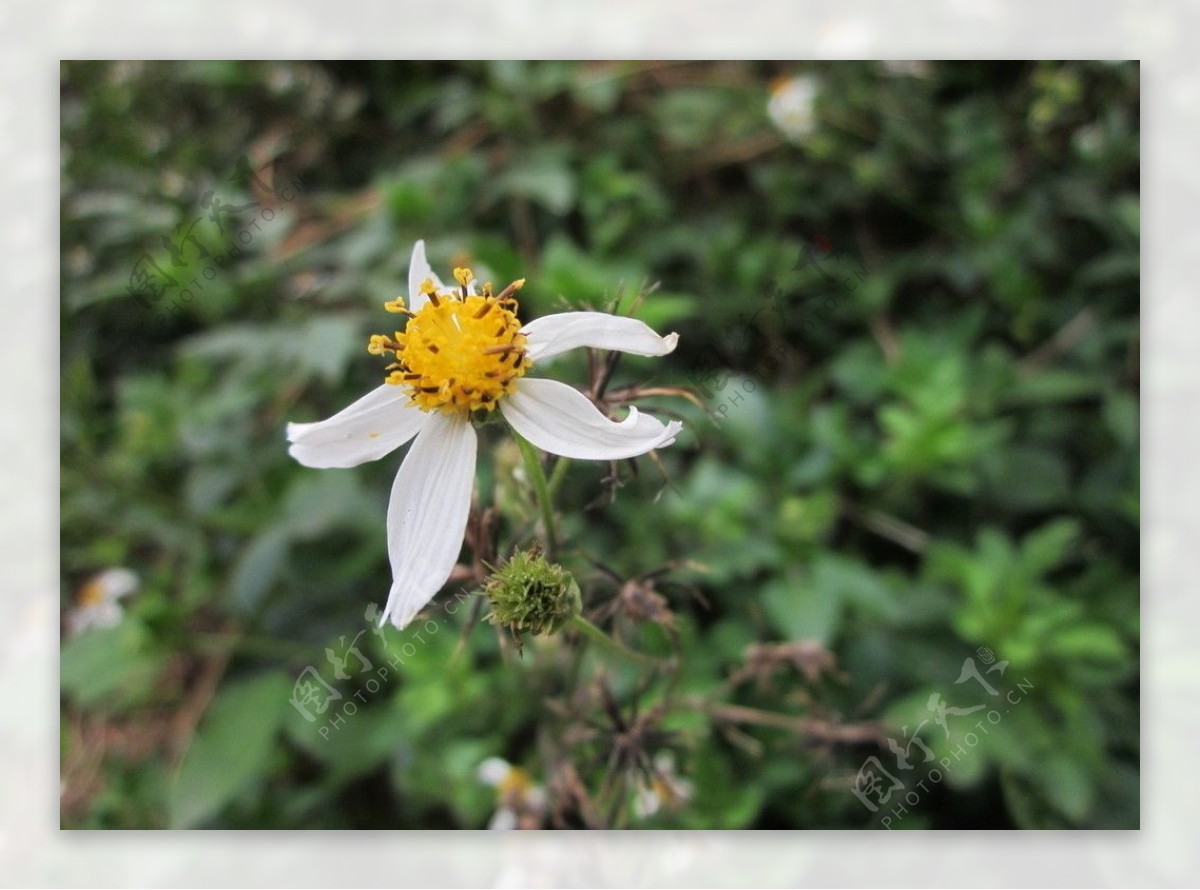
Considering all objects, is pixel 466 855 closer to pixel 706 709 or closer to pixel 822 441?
pixel 706 709

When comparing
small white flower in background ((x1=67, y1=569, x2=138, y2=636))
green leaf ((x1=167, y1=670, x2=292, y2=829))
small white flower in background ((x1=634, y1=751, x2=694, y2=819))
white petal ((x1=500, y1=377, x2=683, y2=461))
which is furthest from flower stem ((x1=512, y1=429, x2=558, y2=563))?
small white flower in background ((x1=67, y1=569, x2=138, y2=636))

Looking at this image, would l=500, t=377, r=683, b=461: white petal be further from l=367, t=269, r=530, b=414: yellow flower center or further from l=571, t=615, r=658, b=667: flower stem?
l=571, t=615, r=658, b=667: flower stem

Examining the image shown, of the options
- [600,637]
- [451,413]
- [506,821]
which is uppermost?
[451,413]

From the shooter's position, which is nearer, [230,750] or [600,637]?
[600,637]

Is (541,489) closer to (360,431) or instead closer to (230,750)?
(360,431)

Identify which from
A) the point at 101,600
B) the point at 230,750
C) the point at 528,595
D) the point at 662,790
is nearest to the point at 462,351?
the point at 528,595

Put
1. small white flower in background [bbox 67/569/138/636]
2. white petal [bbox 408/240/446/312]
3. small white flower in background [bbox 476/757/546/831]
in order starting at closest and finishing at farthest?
1. white petal [bbox 408/240/446/312]
2. small white flower in background [bbox 476/757/546/831]
3. small white flower in background [bbox 67/569/138/636]
